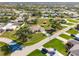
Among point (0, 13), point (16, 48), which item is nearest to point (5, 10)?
point (0, 13)

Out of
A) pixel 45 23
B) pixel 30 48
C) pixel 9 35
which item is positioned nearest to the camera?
pixel 30 48

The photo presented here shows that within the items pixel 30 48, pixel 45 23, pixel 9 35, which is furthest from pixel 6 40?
pixel 45 23

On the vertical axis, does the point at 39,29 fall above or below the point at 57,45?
above

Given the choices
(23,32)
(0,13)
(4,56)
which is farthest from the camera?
(0,13)

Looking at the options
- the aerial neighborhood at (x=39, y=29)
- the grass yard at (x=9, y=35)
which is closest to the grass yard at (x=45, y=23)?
the aerial neighborhood at (x=39, y=29)

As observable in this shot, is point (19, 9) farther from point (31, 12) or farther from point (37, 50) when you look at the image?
point (37, 50)

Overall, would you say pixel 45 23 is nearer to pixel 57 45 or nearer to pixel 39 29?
pixel 39 29

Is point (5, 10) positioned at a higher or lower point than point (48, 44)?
higher

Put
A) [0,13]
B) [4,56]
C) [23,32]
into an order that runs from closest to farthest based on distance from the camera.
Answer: [4,56], [23,32], [0,13]
